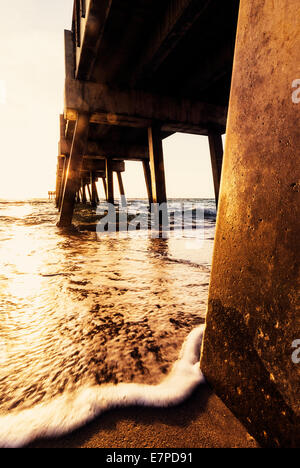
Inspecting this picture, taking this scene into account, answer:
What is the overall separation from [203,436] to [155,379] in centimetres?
26

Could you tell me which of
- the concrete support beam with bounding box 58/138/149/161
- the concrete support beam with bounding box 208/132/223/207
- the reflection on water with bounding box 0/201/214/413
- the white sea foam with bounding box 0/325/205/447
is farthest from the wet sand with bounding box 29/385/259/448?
the concrete support beam with bounding box 58/138/149/161

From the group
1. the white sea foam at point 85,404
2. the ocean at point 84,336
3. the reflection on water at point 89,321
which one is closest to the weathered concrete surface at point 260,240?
the white sea foam at point 85,404

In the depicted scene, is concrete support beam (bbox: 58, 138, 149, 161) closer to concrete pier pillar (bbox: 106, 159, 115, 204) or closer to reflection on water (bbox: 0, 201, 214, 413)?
concrete pier pillar (bbox: 106, 159, 115, 204)

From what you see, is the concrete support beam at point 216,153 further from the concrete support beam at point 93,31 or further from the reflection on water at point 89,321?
the reflection on water at point 89,321

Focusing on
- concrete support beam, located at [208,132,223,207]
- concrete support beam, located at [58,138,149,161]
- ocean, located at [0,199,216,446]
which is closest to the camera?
ocean, located at [0,199,216,446]

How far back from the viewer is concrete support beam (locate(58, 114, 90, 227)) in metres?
5.84

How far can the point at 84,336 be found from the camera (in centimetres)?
116

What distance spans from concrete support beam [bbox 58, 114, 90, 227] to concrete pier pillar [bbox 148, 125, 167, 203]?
206 centimetres

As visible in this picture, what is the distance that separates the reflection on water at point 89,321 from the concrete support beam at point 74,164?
3.53 metres

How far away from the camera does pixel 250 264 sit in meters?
0.75

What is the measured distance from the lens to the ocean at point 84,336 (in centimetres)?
77

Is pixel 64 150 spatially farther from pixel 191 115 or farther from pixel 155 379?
pixel 155 379

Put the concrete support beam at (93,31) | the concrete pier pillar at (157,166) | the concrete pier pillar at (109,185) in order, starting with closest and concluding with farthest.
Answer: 1. the concrete support beam at (93,31)
2. the concrete pier pillar at (157,166)
3. the concrete pier pillar at (109,185)

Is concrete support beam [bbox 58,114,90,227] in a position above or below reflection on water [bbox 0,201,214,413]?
above
